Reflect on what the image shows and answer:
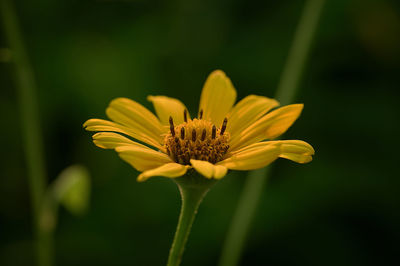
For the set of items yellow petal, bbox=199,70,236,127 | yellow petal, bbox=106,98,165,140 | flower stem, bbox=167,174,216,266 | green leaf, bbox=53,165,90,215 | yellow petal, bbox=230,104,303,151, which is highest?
yellow petal, bbox=199,70,236,127

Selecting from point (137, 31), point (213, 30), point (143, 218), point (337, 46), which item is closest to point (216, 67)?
→ point (213, 30)

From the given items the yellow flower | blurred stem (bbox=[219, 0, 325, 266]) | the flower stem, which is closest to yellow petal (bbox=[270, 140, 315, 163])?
the yellow flower

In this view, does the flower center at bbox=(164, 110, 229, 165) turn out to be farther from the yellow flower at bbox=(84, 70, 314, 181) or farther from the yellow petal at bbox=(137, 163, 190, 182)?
the yellow petal at bbox=(137, 163, 190, 182)

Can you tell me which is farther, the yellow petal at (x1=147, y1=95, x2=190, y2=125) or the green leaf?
the green leaf

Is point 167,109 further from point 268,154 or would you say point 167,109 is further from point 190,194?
point 268,154

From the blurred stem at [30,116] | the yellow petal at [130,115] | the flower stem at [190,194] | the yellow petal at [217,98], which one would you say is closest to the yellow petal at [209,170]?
the flower stem at [190,194]

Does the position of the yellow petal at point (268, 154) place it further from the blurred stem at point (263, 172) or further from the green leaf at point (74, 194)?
the green leaf at point (74, 194)
